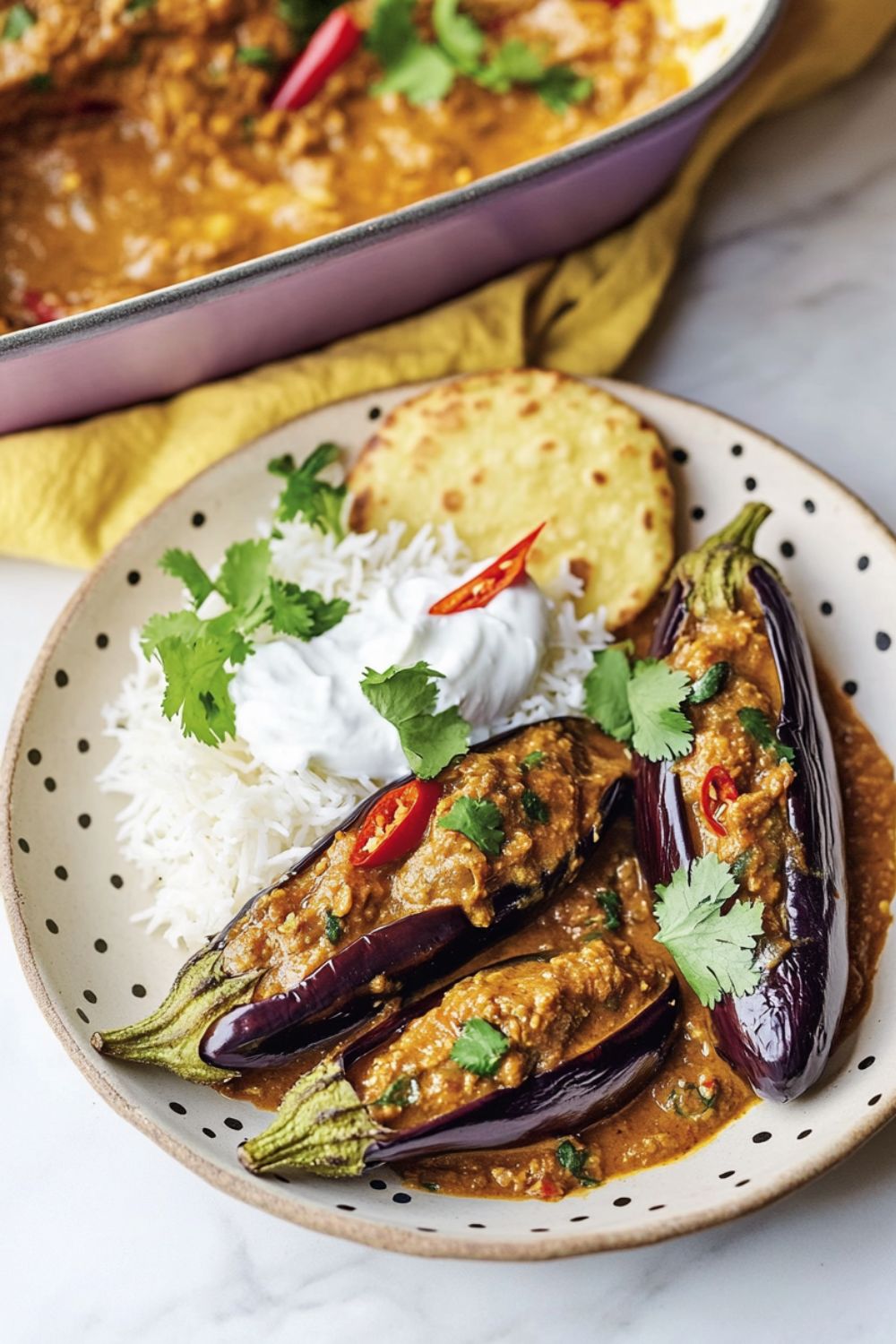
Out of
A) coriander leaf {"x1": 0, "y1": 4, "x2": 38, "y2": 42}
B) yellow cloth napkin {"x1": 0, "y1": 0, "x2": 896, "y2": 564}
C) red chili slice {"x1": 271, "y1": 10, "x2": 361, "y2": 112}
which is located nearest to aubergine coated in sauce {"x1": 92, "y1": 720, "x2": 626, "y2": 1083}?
yellow cloth napkin {"x1": 0, "y1": 0, "x2": 896, "y2": 564}

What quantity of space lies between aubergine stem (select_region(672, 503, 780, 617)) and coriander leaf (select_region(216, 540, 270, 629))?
0.96m

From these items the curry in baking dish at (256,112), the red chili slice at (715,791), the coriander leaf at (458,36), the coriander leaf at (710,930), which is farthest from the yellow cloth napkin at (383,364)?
the coriander leaf at (710,930)

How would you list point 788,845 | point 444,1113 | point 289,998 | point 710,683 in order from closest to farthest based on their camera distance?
point 444,1113 < point 289,998 < point 788,845 < point 710,683

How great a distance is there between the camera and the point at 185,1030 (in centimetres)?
272

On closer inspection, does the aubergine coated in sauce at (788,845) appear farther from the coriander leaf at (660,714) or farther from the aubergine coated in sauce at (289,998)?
the aubergine coated in sauce at (289,998)

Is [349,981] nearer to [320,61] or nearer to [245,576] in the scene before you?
[245,576]

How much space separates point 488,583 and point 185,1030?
1.19m

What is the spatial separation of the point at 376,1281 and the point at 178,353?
2.22 meters

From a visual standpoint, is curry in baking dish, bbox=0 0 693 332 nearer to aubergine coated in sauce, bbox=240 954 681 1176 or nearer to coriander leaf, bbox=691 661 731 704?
coriander leaf, bbox=691 661 731 704

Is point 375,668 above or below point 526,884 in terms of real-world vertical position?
above

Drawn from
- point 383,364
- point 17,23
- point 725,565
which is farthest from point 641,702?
point 17,23

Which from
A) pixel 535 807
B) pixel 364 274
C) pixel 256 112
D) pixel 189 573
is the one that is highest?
pixel 256 112

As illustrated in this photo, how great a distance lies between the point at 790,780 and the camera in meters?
2.80

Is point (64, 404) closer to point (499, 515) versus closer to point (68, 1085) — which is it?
point (499, 515)
